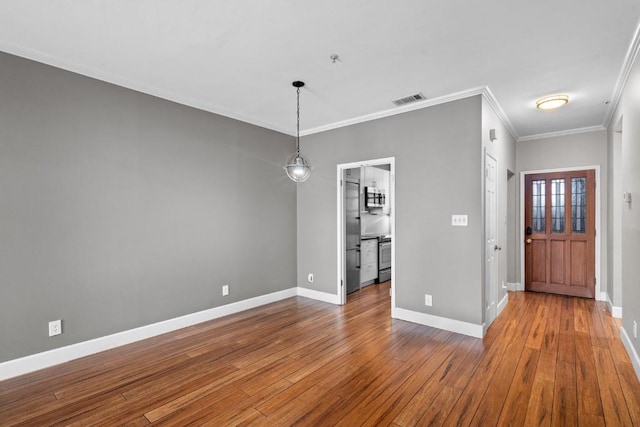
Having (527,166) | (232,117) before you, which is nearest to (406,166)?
(232,117)

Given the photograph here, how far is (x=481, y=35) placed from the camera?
2.46 m

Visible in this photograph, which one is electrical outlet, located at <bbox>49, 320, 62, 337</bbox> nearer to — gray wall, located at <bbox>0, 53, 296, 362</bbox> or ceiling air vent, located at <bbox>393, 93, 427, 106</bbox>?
gray wall, located at <bbox>0, 53, 296, 362</bbox>

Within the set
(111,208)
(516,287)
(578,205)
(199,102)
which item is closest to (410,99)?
(199,102)

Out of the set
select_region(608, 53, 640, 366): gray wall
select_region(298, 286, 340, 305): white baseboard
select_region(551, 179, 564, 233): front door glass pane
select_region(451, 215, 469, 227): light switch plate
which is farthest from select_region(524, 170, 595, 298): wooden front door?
select_region(298, 286, 340, 305): white baseboard

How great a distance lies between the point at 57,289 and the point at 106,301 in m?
0.43

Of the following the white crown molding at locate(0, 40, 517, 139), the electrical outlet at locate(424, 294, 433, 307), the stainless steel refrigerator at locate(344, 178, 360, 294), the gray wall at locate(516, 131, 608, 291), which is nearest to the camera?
the white crown molding at locate(0, 40, 517, 139)

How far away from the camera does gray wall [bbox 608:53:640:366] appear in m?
2.65

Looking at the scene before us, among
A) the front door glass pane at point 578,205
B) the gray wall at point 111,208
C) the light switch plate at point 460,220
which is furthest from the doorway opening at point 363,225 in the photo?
the front door glass pane at point 578,205

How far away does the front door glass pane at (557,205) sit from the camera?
5.33 meters

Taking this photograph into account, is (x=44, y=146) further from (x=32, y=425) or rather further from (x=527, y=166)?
(x=527, y=166)

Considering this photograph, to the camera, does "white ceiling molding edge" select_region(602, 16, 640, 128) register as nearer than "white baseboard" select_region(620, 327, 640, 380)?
Yes

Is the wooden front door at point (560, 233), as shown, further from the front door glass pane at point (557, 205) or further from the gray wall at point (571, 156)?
the gray wall at point (571, 156)

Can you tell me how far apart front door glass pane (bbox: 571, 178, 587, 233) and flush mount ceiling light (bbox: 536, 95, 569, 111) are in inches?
80.2

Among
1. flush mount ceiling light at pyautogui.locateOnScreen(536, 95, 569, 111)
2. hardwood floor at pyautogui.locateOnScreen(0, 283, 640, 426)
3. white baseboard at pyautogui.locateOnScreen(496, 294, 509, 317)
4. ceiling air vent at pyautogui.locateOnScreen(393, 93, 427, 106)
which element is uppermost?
ceiling air vent at pyautogui.locateOnScreen(393, 93, 427, 106)
